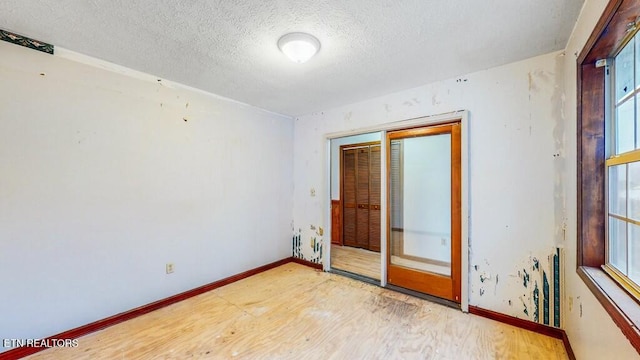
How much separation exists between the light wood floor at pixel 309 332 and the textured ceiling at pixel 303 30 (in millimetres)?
2352

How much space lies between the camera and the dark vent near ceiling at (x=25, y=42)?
1.82 meters

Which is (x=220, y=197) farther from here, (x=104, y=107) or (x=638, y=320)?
(x=638, y=320)

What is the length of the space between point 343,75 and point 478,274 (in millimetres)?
2358

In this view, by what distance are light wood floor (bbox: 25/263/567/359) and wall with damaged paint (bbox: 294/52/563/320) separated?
41 cm

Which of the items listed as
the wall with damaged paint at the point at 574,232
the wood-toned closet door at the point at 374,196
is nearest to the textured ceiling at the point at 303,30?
the wall with damaged paint at the point at 574,232

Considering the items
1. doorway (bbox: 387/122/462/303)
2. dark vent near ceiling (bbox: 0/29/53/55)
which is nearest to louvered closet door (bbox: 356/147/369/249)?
doorway (bbox: 387/122/462/303)

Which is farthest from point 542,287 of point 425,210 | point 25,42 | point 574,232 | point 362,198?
point 25,42

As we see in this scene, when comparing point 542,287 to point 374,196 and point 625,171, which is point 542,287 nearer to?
point 625,171

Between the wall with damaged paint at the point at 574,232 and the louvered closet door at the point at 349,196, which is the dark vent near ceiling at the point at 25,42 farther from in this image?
the louvered closet door at the point at 349,196

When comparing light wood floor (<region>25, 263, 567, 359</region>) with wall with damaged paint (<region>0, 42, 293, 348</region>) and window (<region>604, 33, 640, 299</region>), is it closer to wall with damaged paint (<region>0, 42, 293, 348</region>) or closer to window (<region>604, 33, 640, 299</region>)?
wall with damaged paint (<region>0, 42, 293, 348</region>)

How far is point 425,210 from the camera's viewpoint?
2.94 metres

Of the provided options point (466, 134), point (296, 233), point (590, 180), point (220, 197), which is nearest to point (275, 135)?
point (220, 197)

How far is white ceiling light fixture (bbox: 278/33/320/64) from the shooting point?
1823 millimetres

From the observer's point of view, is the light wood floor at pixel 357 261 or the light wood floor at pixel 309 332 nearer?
the light wood floor at pixel 309 332
